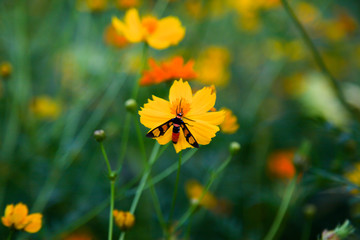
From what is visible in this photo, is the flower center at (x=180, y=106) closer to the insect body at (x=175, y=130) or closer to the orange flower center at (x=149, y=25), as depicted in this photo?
the insect body at (x=175, y=130)

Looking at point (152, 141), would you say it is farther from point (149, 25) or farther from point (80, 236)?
point (149, 25)

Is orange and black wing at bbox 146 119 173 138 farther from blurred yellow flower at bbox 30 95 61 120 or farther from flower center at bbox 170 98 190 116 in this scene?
blurred yellow flower at bbox 30 95 61 120

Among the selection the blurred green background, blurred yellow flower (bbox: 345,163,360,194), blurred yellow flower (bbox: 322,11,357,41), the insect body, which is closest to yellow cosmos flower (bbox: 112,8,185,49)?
the blurred green background

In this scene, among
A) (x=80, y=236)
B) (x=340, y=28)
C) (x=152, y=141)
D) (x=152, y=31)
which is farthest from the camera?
(x=340, y=28)

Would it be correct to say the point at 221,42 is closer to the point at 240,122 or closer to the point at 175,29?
the point at 240,122

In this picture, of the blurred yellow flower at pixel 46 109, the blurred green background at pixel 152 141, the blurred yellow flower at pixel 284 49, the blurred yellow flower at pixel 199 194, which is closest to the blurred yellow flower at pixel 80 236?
the blurred green background at pixel 152 141

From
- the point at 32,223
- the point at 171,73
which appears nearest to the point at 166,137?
the point at 171,73
